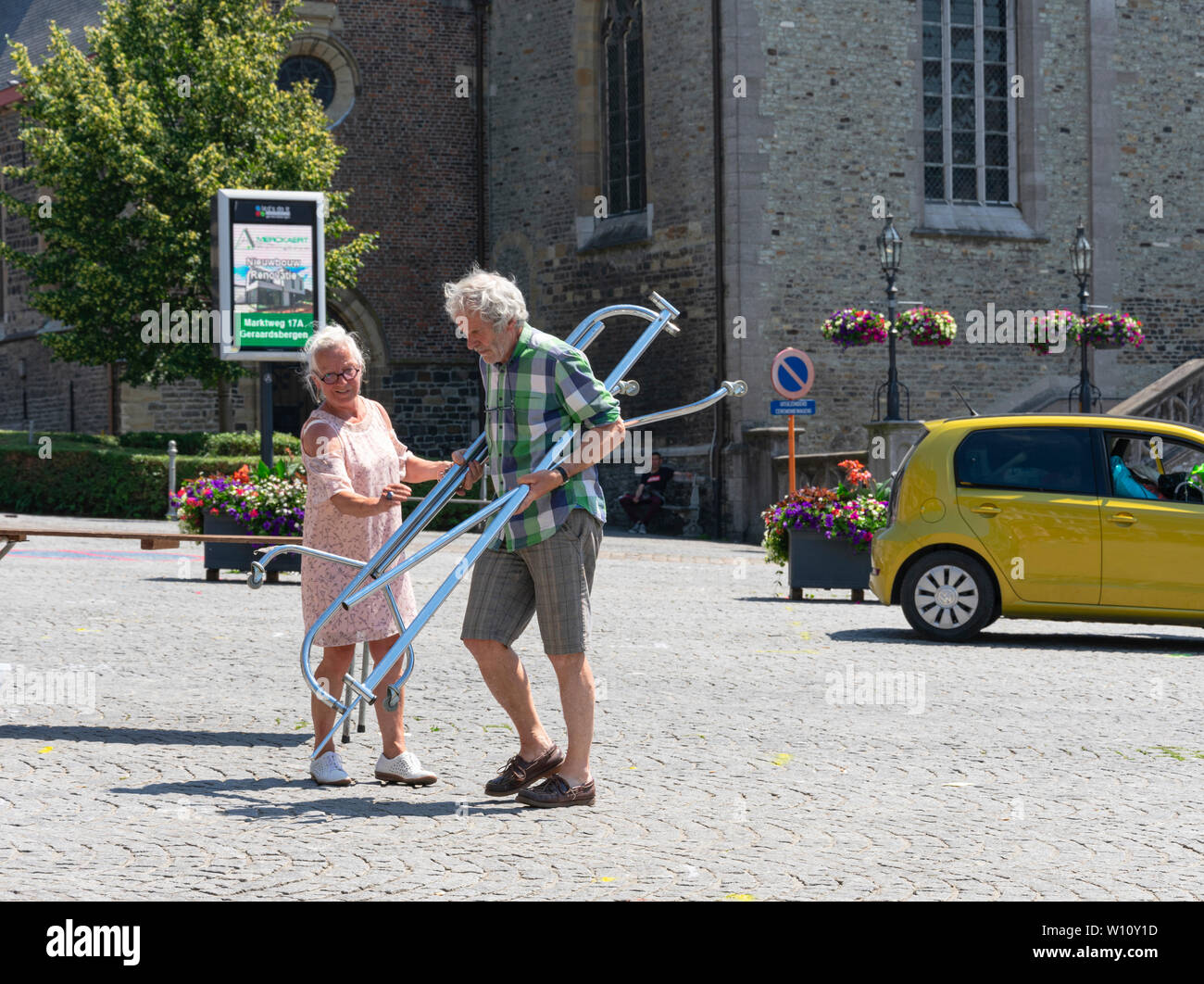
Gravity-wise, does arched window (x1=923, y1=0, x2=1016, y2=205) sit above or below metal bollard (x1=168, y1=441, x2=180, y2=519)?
above

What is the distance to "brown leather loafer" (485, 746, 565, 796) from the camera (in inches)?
237

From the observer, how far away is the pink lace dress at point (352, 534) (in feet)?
20.7

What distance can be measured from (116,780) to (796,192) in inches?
820

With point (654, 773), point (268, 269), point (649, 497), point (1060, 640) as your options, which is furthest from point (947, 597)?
point (649, 497)

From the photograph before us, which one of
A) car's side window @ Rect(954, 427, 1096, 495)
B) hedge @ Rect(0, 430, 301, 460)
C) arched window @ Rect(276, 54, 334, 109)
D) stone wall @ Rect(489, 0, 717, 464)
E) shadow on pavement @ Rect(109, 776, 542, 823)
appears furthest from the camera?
arched window @ Rect(276, 54, 334, 109)

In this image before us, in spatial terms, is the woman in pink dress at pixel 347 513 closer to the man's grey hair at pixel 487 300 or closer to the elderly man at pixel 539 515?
the elderly man at pixel 539 515

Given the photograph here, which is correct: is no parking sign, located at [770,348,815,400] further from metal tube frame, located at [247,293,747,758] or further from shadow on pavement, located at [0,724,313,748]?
metal tube frame, located at [247,293,747,758]

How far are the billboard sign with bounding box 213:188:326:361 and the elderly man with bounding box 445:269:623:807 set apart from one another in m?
10.3

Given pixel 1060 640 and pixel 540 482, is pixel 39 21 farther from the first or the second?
pixel 540 482

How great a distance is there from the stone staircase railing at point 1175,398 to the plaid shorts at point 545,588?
18.1 meters

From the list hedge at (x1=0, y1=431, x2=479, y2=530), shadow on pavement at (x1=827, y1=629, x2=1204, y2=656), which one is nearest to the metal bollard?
hedge at (x1=0, y1=431, x2=479, y2=530)

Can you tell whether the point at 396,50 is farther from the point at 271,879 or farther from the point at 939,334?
the point at 271,879

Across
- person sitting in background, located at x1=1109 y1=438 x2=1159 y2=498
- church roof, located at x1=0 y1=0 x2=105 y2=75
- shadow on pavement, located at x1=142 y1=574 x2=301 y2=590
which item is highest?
church roof, located at x1=0 y1=0 x2=105 y2=75

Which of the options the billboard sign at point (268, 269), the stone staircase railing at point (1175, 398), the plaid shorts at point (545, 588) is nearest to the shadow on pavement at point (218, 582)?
the billboard sign at point (268, 269)
